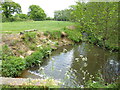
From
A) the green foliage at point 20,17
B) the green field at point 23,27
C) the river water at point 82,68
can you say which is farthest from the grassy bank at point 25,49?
the green foliage at point 20,17

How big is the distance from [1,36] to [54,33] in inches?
178

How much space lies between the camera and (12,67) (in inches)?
199

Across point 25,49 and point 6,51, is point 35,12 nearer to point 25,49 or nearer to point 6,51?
point 25,49

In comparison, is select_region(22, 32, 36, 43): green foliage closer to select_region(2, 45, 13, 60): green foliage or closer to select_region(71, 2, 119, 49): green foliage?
select_region(2, 45, 13, 60): green foliage

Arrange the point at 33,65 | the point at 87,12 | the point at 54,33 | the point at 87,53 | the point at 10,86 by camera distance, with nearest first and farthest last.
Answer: the point at 10,86
the point at 87,12
the point at 33,65
the point at 87,53
the point at 54,33

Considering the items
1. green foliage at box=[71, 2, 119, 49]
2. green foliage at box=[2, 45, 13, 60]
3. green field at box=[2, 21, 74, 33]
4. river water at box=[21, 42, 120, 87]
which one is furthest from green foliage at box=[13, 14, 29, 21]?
green foliage at box=[71, 2, 119, 49]

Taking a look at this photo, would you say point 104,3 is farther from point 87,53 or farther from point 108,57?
point 87,53

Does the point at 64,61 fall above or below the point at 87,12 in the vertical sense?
below

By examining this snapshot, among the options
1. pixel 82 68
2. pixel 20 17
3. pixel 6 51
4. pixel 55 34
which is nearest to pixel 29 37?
pixel 6 51

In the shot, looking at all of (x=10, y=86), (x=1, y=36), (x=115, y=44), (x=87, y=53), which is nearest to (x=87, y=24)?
(x=115, y=44)

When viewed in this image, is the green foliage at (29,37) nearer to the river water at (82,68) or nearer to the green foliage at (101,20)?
the river water at (82,68)

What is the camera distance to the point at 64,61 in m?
6.67

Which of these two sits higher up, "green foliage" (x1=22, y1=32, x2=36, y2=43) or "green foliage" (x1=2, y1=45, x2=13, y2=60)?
"green foliage" (x1=22, y1=32, x2=36, y2=43)

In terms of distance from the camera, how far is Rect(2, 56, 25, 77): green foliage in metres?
4.79
